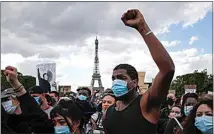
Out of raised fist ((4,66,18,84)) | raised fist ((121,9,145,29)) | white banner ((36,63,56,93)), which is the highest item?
raised fist ((121,9,145,29))

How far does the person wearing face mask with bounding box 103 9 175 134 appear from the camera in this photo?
3172 millimetres

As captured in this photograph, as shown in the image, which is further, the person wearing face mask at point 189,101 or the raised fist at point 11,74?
the person wearing face mask at point 189,101

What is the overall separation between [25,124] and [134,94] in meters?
1.26

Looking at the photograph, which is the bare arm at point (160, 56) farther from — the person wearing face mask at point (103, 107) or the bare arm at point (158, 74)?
the person wearing face mask at point (103, 107)

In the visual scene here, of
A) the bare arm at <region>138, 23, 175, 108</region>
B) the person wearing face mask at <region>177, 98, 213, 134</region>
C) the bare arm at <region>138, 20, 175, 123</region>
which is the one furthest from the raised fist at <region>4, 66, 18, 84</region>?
the person wearing face mask at <region>177, 98, 213, 134</region>

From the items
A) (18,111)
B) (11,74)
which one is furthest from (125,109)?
(18,111)

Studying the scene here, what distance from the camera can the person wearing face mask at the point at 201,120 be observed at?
421 cm

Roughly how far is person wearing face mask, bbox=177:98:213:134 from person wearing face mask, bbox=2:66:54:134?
4.80 feet

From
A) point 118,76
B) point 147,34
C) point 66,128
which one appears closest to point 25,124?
point 66,128

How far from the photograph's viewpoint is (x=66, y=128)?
3.96 metres

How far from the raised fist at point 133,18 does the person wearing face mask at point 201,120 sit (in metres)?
1.57

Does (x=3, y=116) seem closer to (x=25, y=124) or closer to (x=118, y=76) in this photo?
(x=25, y=124)

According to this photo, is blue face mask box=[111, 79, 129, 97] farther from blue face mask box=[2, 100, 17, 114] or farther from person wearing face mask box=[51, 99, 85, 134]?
blue face mask box=[2, 100, 17, 114]

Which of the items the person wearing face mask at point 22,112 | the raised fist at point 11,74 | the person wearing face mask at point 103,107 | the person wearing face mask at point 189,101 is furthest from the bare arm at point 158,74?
the person wearing face mask at point 189,101
